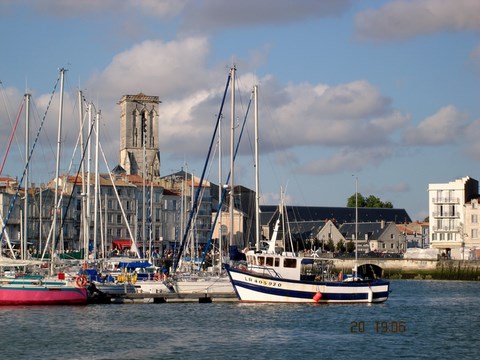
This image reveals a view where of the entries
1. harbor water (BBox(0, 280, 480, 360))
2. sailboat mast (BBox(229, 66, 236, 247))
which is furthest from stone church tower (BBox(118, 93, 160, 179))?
harbor water (BBox(0, 280, 480, 360))

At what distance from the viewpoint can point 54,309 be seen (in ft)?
178

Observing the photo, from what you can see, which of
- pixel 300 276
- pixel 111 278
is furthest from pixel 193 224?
pixel 300 276

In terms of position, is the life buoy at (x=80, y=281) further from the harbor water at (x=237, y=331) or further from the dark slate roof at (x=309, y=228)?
the dark slate roof at (x=309, y=228)

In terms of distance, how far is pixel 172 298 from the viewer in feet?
194

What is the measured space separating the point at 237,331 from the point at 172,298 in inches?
543

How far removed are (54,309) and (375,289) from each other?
58.1ft

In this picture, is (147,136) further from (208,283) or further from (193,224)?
(208,283)

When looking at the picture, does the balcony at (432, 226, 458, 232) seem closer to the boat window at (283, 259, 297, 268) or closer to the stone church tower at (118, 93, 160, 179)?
the stone church tower at (118, 93, 160, 179)

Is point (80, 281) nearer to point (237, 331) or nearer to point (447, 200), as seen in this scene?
point (237, 331)

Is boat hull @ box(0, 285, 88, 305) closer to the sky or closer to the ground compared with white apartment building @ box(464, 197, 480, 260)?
closer to the ground
